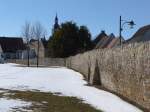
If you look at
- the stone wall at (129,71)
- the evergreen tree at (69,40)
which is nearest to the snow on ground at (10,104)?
the stone wall at (129,71)

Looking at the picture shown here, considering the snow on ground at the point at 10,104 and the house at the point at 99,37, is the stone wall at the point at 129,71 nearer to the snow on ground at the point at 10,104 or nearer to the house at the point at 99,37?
the snow on ground at the point at 10,104

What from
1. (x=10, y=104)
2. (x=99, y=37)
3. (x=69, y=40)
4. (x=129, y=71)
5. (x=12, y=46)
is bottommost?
(x=10, y=104)

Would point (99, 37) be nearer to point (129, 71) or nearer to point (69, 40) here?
point (69, 40)

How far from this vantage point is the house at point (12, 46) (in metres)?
152

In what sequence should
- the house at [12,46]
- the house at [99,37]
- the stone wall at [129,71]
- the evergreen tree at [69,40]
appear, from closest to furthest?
1. the stone wall at [129,71]
2. the evergreen tree at [69,40]
3. the house at [99,37]
4. the house at [12,46]

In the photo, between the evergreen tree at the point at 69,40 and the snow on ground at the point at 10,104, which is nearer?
the snow on ground at the point at 10,104

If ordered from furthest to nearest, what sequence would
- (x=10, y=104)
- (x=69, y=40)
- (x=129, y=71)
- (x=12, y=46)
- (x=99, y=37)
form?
1. (x=12, y=46)
2. (x=99, y=37)
3. (x=69, y=40)
4. (x=129, y=71)
5. (x=10, y=104)

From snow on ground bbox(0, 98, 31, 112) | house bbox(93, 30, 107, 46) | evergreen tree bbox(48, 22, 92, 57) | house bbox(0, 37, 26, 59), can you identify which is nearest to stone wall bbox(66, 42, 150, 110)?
snow on ground bbox(0, 98, 31, 112)

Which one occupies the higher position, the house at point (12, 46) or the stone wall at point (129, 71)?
the house at point (12, 46)

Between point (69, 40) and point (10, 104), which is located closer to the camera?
point (10, 104)

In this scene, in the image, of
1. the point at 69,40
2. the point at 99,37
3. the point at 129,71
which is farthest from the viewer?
the point at 99,37

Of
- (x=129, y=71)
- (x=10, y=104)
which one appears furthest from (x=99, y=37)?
(x=10, y=104)

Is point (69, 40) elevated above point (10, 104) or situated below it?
above

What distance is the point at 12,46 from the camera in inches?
6029
